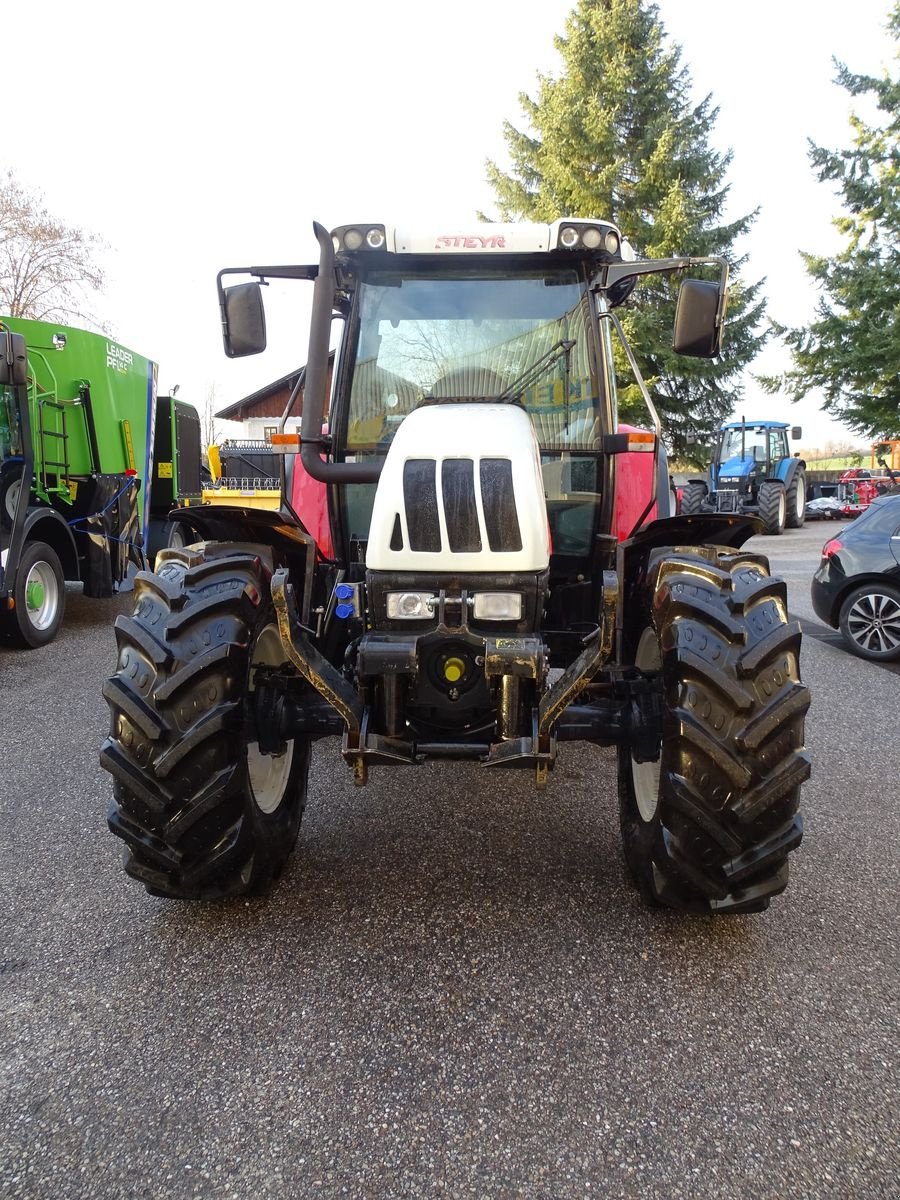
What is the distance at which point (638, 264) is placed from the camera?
334 cm

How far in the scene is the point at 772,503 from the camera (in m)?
19.1

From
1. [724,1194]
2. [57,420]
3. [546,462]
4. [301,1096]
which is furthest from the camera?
[57,420]

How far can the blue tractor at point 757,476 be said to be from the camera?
19.3 m

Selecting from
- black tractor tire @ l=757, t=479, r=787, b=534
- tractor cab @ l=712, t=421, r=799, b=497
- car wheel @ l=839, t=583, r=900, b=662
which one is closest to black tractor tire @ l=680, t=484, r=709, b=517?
tractor cab @ l=712, t=421, r=799, b=497

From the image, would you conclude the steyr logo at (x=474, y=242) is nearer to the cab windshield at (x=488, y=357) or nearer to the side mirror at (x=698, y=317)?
the cab windshield at (x=488, y=357)

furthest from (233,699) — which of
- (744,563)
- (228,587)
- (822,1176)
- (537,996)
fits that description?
(822,1176)

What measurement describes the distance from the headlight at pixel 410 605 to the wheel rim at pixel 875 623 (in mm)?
5857

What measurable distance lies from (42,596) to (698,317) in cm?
665

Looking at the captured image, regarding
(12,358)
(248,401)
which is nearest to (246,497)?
(12,358)

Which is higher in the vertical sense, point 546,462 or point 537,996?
point 546,462

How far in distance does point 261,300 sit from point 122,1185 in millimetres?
3059

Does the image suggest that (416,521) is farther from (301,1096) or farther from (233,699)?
(301,1096)

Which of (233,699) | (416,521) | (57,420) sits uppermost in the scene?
(57,420)

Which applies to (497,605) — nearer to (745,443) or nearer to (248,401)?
(745,443)
